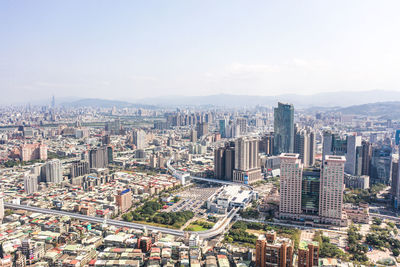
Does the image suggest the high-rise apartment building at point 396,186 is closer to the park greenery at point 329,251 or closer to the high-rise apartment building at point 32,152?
the park greenery at point 329,251

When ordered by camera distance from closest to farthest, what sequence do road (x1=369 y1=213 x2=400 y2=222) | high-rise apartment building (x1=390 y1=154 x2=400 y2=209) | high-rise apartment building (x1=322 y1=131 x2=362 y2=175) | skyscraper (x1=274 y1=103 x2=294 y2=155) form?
road (x1=369 y1=213 x2=400 y2=222) < high-rise apartment building (x1=390 y1=154 x2=400 y2=209) < high-rise apartment building (x1=322 y1=131 x2=362 y2=175) < skyscraper (x1=274 y1=103 x2=294 y2=155)

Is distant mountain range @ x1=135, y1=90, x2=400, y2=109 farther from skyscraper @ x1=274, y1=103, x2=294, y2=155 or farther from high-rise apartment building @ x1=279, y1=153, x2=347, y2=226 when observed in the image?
high-rise apartment building @ x1=279, y1=153, x2=347, y2=226

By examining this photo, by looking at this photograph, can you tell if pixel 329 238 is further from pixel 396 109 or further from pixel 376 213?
pixel 396 109

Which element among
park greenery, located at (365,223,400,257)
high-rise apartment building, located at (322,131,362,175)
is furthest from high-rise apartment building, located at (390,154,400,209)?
high-rise apartment building, located at (322,131,362,175)

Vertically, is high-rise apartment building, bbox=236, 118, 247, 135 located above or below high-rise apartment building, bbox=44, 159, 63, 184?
above

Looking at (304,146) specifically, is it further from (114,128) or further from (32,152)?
(114,128)

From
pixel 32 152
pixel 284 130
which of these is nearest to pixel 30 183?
pixel 32 152

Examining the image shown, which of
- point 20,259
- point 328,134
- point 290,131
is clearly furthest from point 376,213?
point 20,259
